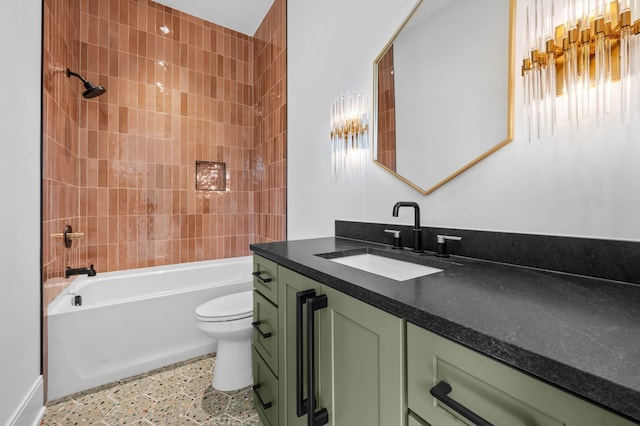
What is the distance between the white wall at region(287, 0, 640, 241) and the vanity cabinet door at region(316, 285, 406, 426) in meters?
0.65

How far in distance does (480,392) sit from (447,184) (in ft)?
2.97

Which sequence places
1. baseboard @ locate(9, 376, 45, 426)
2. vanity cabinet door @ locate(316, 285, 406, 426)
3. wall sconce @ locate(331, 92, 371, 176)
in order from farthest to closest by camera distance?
wall sconce @ locate(331, 92, 371, 176), baseboard @ locate(9, 376, 45, 426), vanity cabinet door @ locate(316, 285, 406, 426)

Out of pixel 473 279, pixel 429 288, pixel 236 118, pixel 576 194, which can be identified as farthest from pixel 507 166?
pixel 236 118

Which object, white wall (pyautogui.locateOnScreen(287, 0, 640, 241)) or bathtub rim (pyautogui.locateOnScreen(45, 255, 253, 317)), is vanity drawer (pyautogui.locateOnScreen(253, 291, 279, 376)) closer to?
white wall (pyautogui.locateOnScreen(287, 0, 640, 241))

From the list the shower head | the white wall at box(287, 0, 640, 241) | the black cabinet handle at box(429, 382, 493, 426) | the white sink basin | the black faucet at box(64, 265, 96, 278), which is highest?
the shower head

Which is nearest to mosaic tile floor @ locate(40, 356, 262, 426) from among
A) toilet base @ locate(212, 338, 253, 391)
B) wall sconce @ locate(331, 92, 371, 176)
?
toilet base @ locate(212, 338, 253, 391)

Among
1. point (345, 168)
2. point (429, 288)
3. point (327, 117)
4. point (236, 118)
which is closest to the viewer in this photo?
point (429, 288)

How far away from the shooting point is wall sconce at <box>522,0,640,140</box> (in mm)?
767

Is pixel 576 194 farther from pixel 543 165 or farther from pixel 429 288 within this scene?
pixel 429 288

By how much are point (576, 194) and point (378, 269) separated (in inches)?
29.8

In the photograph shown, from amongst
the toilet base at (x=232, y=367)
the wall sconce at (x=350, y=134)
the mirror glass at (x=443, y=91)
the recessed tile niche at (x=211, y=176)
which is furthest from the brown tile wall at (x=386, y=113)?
the recessed tile niche at (x=211, y=176)

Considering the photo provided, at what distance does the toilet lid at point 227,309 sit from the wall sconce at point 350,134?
1078 mm

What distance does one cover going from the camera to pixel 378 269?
1.33 m

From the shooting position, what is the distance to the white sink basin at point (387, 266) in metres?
1.14
